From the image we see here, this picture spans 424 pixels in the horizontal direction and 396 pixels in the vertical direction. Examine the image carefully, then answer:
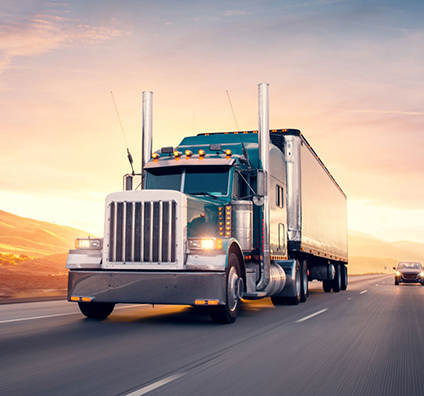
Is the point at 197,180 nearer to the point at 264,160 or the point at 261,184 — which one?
the point at 261,184

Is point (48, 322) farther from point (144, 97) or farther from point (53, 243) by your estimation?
point (53, 243)

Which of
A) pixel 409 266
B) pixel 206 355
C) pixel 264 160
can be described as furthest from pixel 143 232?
pixel 409 266

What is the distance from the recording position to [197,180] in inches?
500

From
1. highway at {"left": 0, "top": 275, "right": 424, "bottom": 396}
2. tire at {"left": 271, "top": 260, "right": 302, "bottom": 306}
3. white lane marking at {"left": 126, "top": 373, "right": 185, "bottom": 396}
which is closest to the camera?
white lane marking at {"left": 126, "top": 373, "right": 185, "bottom": 396}

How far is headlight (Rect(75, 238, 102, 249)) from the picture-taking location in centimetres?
1123

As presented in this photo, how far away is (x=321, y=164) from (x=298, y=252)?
5.31m

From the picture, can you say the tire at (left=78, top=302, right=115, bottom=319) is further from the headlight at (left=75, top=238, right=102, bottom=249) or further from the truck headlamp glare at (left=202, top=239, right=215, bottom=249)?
the truck headlamp glare at (left=202, top=239, right=215, bottom=249)

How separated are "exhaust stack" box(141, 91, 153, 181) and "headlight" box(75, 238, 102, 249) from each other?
4.30 meters

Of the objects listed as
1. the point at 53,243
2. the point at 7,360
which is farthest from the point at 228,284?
the point at 53,243

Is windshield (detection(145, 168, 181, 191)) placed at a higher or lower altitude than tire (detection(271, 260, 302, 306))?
higher

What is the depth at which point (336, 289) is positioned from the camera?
26750 mm

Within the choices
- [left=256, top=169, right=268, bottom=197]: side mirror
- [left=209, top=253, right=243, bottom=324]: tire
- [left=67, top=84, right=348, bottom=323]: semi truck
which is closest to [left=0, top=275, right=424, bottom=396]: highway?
[left=209, top=253, right=243, bottom=324]: tire

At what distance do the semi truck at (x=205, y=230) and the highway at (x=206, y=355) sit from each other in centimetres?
70

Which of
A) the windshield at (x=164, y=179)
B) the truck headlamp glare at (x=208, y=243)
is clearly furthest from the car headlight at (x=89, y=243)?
the windshield at (x=164, y=179)
